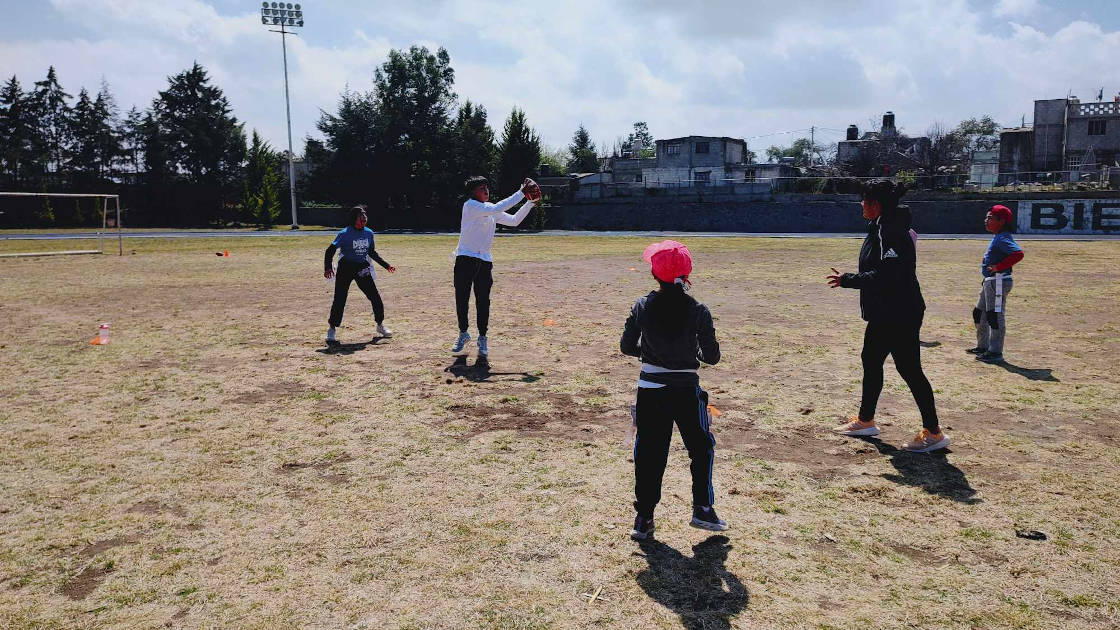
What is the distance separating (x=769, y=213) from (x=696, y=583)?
186 feet

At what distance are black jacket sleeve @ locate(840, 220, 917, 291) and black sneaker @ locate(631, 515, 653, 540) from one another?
2814 mm

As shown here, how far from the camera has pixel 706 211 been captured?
196 ft

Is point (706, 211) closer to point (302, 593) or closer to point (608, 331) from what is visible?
point (608, 331)

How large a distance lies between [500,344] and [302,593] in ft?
23.4

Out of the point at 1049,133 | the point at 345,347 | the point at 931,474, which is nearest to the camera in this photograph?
the point at 931,474

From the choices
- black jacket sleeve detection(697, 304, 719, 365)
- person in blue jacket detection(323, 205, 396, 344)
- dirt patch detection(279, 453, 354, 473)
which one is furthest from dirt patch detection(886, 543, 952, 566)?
person in blue jacket detection(323, 205, 396, 344)

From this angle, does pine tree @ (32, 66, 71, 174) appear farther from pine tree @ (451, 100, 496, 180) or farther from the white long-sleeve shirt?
the white long-sleeve shirt

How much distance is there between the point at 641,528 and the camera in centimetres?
443

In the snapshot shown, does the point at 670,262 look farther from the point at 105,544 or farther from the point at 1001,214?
the point at 1001,214

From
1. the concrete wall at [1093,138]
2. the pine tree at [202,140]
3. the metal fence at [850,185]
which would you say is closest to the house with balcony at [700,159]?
the metal fence at [850,185]

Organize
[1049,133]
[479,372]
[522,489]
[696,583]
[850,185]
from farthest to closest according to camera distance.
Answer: [1049,133]
[850,185]
[479,372]
[522,489]
[696,583]

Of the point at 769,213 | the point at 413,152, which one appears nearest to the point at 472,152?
the point at 413,152

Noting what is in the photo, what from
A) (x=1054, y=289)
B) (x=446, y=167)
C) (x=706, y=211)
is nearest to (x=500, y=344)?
(x=1054, y=289)

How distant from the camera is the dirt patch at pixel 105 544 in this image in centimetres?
427
